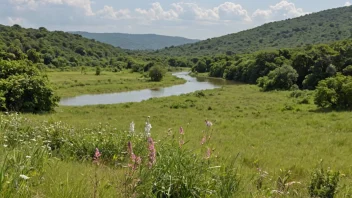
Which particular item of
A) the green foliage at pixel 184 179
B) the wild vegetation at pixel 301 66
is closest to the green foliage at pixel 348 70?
the wild vegetation at pixel 301 66

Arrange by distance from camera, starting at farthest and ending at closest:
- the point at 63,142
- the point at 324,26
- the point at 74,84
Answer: the point at 324,26 < the point at 74,84 < the point at 63,142

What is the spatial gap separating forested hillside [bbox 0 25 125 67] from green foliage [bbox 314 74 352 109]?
7432 centimetres

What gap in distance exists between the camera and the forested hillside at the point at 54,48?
10650 centimetres

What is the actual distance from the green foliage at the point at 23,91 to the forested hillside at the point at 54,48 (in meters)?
61.7

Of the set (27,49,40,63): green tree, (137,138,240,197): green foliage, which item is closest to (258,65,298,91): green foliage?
(27,49,40,63): green tree

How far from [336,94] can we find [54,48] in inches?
4471

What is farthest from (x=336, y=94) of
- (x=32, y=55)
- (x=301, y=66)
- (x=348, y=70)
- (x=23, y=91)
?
(x=32, y=55)

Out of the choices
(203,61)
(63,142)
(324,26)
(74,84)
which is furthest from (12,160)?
(324,26)

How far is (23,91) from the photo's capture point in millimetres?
27062

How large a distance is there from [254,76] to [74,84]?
4440 centimetres

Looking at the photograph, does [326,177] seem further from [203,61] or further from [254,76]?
[203,61]

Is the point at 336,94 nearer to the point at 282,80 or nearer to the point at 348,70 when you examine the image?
the point at 348,70

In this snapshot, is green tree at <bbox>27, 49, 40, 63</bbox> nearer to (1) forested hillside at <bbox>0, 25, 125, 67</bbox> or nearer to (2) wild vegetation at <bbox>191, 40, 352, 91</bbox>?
(1) forested hillside at <bbox>0, 25, 125, 67</bbox>

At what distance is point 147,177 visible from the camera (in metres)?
4.05
